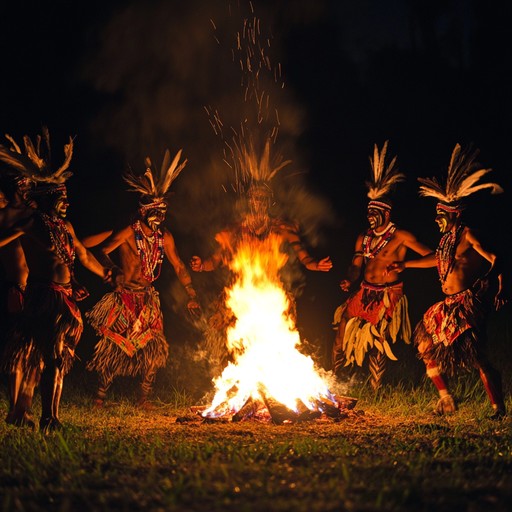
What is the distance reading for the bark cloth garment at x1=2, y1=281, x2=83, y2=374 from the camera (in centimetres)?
645

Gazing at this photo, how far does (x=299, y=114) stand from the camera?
59.0 ft

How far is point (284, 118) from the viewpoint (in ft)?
47.0

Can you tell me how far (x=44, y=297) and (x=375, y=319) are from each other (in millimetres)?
3156

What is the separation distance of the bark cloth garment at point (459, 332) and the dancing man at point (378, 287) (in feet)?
2.75

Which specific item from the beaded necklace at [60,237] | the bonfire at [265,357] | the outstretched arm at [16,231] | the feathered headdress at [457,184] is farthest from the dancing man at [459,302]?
the outstretched arm at [16,231]

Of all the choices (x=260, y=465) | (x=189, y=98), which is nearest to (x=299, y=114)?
(x=189, y=98)

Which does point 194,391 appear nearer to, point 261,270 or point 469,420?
point 261,270

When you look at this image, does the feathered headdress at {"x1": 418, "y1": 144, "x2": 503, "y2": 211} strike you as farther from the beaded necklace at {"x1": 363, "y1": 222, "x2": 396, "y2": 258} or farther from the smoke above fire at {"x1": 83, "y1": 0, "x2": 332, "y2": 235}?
the smoke above fire at {"x1": 83, "y1": 0, "x2": 332, "y2": 235}

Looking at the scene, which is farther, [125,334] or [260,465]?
[125,334]

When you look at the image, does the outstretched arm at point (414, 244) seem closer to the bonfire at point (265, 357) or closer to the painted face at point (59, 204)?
the bonfire at point (265, 357)

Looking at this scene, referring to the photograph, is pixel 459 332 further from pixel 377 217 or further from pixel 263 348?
pixel 263 348

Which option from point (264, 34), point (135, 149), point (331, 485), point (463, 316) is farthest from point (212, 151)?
point (331, 485)

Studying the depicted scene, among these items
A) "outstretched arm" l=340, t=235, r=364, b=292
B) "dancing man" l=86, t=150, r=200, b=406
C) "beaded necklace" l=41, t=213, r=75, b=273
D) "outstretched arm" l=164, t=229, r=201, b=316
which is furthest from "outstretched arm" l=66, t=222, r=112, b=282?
"outstretched arm" l=340, t=235, r=364, b=292

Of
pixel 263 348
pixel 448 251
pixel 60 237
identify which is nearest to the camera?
pixel 60 237
